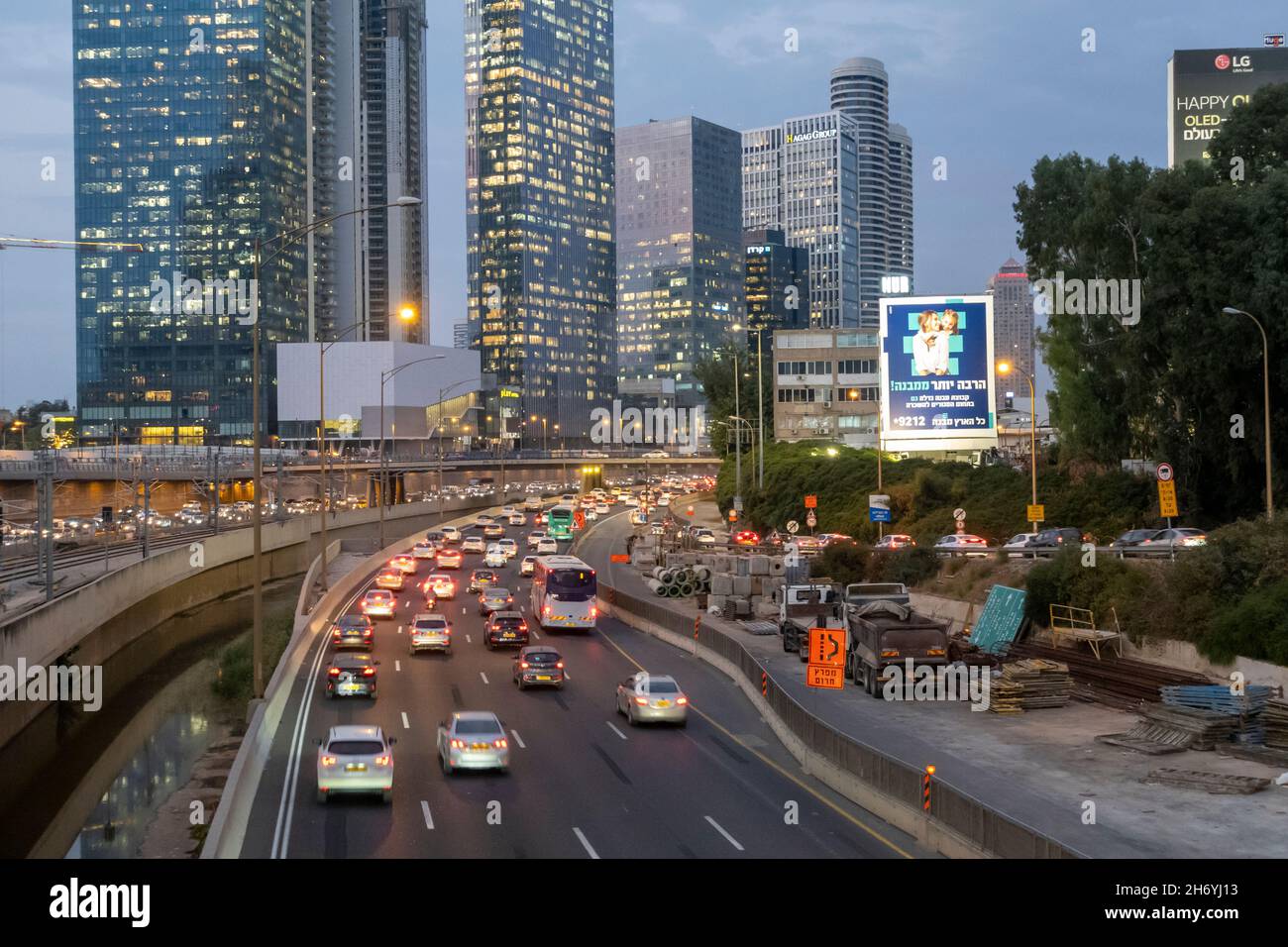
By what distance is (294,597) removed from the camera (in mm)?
81250

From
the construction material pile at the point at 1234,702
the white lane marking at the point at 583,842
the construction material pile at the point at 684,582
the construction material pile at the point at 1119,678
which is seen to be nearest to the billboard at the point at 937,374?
the construction material pile at the point at 684,582

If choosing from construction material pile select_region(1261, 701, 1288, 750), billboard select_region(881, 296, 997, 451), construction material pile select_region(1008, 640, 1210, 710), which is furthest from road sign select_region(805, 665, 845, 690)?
billboard select_region(881, 296, 997, 451)

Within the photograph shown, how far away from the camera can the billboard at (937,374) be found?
64.3m

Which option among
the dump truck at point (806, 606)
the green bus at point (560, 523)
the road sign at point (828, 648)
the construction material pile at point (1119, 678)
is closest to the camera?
the road sign at point (828, 648)

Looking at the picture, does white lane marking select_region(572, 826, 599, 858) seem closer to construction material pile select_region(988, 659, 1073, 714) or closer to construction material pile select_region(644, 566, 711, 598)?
construction material pile select_region(988, 659, 1073, 714)

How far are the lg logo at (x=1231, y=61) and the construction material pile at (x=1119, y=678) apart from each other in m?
90.2

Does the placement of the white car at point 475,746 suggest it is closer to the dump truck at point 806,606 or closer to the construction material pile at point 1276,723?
the construction material pile at point 1276,723

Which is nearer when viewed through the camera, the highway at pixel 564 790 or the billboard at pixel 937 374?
the highway at pixel 564 790

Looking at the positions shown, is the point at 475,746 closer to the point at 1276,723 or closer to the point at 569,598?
the point at 1276,723

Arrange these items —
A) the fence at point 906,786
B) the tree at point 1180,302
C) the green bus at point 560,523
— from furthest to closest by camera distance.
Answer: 1. the green bus at point 560,523
2. the tree at point 1180,302
3. the fence at point 906,786

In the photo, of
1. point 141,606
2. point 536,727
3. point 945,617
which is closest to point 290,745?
point 536,727
